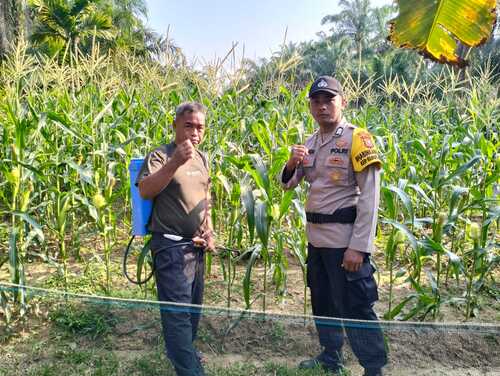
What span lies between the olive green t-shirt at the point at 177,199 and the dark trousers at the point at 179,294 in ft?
0.28

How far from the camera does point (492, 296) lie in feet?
12.3

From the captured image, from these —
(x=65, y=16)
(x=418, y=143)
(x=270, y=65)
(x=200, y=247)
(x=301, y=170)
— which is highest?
(x=65, y=16)

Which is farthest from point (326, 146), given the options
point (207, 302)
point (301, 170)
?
point (207, 302)

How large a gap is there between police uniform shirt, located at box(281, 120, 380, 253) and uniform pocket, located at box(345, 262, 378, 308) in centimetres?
16

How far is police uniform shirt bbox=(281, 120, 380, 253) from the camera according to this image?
2.39 metres

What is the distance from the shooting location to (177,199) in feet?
8.20

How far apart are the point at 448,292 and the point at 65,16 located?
19.0 m

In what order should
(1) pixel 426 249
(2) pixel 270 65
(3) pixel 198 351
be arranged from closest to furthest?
(3) pixel 198 351 → (1) pixel 426 249 → (2) pixel 270 65

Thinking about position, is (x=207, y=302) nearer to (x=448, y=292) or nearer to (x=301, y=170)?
(x=301, y=170)

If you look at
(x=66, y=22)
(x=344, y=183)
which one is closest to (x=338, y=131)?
(x=344, y=183)

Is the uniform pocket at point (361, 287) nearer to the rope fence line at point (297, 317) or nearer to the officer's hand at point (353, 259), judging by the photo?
the officer's hand at point (353, 259)

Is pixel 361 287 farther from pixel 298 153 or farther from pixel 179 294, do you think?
pixel 179 294

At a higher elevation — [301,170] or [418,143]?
[418,143]

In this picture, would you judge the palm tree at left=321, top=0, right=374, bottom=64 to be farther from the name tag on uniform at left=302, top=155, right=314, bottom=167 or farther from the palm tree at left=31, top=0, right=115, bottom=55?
the name tag on uniform at left=302, top=155, right=314, bottom=167
